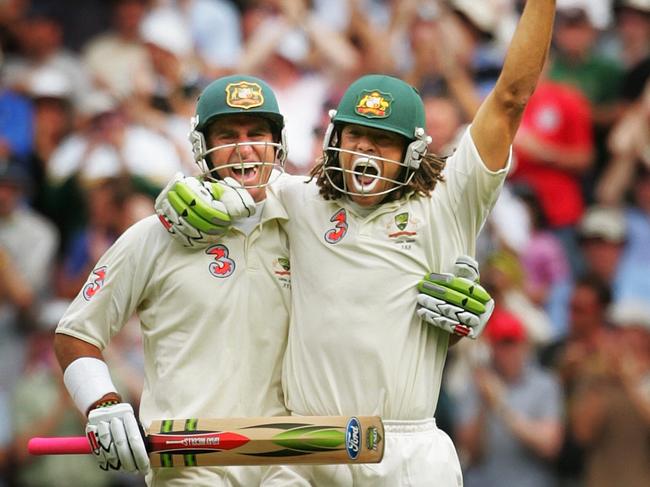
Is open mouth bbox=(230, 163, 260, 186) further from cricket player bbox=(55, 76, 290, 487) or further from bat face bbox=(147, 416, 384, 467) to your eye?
bat face bbox=(147, 416, 384, 467)

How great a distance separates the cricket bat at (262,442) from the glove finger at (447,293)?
0.59 m

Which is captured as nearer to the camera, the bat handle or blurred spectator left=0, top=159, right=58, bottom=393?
the bat handle

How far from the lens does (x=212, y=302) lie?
6117 millimetres

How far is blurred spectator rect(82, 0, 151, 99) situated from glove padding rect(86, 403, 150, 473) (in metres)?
6.08

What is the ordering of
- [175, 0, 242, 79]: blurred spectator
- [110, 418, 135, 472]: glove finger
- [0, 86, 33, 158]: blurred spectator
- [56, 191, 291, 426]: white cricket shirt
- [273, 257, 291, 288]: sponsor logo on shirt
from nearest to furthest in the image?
[110, 418, 135, 472]: glove finger → [56, 191, 291, 426]: white cricket shirt → [273, 257, 291, 288]: sponsor logo on shirt → [0, 86, 33, 158]: blurred spectator → [175, 0, 242, 79]: blurred spectator

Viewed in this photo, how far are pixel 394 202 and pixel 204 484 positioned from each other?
144 cm

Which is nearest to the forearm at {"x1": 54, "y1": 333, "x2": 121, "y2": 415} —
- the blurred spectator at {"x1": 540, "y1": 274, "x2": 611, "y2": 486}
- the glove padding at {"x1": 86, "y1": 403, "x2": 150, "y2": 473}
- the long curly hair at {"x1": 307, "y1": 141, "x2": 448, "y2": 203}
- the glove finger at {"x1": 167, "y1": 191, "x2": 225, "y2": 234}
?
the glove padding at {"x1": 86, "y1": 403, "x2": 150, "y2": 473}

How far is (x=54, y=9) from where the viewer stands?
1240 centimetres

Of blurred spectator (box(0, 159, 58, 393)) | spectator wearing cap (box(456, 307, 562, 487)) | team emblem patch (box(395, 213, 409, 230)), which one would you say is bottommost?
spectator wearing cap (box(456, 307, 562, 487))

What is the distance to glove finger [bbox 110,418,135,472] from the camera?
5660mm

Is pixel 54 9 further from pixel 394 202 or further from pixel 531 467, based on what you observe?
pixel 394 202

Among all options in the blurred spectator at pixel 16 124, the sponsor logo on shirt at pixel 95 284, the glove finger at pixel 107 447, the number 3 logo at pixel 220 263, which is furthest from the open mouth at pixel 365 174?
the blurred spectator at pixel 16 124

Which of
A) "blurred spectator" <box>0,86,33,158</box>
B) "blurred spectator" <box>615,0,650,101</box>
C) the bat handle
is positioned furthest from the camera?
"blurred spectator" <box>0,86,33,158</box>

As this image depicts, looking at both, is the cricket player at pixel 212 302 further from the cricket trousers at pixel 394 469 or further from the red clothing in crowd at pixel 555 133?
the red clothing in crowd at pixel 555 133
